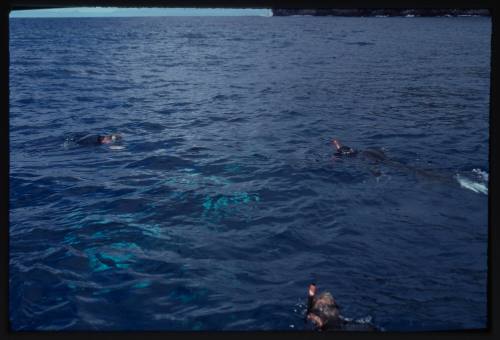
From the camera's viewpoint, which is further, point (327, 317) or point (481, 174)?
point (481, 174)

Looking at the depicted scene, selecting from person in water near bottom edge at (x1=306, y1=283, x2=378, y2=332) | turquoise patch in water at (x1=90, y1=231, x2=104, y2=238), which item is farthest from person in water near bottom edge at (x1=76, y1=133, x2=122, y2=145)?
person in water near bottom edge at (x1=306, y1=283, x2=378, y2=332)

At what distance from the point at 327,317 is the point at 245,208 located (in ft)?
12.9

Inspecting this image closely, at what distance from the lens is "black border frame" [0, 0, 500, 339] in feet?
13.1

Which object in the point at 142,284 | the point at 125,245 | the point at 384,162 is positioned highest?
the point at 142,284

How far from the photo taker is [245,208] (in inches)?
357

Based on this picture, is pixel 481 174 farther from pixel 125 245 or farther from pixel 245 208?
pixel 125 245

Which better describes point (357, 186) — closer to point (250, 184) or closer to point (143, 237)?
point (250, 184)

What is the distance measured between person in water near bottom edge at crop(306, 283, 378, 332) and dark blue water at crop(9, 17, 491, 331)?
0.52ft

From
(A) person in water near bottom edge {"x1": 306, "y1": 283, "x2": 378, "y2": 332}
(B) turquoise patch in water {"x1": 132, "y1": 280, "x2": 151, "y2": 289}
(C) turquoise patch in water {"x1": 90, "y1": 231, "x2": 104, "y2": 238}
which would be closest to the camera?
(A) person in water near bottom edge {"x1": 306, "y1": 283, "x2": 378, "y2": 332}

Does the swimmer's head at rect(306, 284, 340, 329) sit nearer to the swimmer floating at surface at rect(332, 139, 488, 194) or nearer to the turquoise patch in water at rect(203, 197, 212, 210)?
the turquoise patch in water at rect(203, 197, 212, 210)

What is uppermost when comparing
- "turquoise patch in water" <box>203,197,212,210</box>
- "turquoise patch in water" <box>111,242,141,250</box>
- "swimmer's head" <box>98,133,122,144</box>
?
"swimmer's head" <box>98,133,122,144</box>

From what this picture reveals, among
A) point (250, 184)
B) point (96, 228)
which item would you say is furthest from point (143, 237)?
point (250, 184)

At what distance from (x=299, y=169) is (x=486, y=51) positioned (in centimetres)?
2391

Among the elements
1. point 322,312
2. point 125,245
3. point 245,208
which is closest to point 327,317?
point 322,312
